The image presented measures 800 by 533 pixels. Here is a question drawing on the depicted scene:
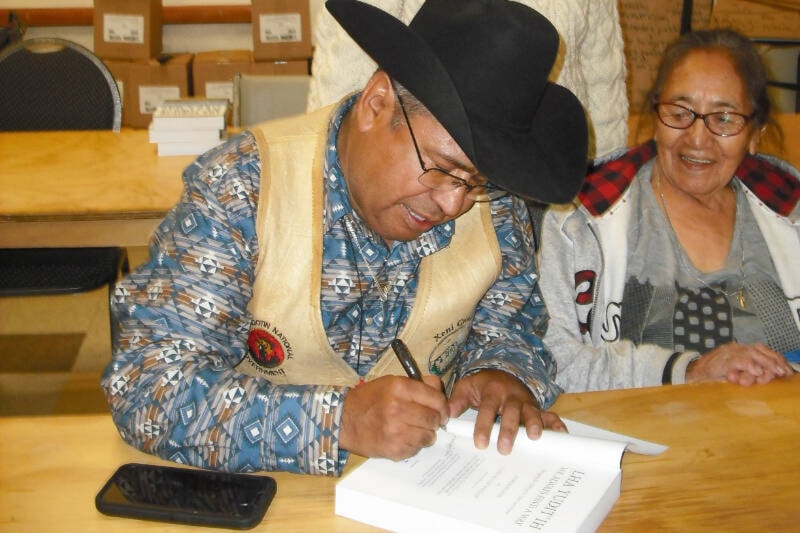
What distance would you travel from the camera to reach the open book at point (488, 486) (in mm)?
1074

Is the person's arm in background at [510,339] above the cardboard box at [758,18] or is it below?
below

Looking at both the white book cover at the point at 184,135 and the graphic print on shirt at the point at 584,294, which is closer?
the graphic print on shirt at the point at 584,294

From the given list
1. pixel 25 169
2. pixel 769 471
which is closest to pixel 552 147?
pixel 769 471

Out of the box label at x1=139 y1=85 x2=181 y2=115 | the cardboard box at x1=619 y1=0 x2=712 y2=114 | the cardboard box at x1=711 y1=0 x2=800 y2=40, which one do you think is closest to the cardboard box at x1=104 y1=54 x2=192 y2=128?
the box label at x1=139 y1=85 x2=181 y2=115

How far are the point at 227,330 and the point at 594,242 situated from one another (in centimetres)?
99

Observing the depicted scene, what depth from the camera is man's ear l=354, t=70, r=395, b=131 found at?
1.35 meters

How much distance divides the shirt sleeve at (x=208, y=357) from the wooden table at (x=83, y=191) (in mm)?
1128

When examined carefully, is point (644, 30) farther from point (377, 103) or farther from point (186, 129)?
point (377, 103)

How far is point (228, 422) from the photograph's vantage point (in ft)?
4.04

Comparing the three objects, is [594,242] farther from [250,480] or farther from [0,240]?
[0,240]

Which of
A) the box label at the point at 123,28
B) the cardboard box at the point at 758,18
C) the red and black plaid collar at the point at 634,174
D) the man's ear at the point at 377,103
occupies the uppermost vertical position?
the cardboard box at the point at 758,18

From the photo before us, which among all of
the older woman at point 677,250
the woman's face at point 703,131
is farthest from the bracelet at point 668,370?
the woman's face at point 703,131

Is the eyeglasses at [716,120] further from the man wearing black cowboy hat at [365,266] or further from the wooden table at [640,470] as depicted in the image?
the wooden table at [640,470]

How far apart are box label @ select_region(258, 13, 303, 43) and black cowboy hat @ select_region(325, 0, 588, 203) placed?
406 cm
